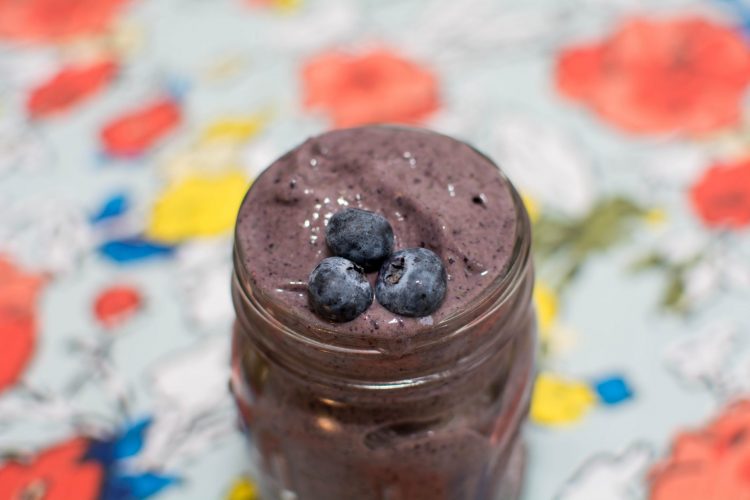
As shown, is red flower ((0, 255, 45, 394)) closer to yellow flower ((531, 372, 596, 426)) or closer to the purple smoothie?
the purple smoothie

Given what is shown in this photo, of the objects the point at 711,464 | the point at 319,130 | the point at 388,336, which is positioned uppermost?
the point at 388,336

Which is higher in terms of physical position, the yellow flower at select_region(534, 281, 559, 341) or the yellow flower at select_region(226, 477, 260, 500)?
the yellow flower at select_region(534, 281, 559, 341)

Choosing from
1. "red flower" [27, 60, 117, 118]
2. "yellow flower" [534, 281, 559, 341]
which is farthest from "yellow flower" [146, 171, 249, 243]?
"yellow flower" [534, 281, 559, 341]

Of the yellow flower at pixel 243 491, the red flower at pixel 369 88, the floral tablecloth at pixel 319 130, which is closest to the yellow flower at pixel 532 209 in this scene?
the floral tablecloth at pixel 319 130

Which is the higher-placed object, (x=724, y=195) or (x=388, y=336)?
(x=388, y=336)

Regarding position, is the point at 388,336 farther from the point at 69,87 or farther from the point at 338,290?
the point at 69,87

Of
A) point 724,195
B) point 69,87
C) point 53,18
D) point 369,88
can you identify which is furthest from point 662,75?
point 53,18

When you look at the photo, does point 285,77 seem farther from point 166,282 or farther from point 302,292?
point 302,292
